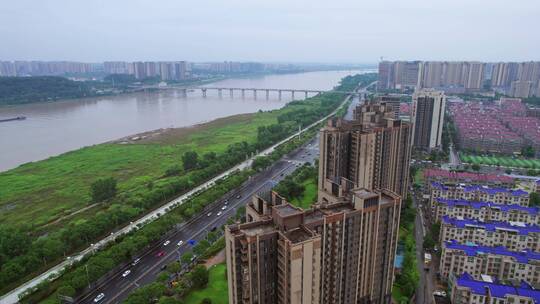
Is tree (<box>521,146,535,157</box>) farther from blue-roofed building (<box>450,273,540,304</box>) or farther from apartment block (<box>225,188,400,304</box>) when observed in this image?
apartment block (<box>225,188,400,304</box>)

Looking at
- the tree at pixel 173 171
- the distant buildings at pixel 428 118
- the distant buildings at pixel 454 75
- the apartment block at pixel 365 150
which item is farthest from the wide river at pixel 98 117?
the distant buildings at pixel 428 118

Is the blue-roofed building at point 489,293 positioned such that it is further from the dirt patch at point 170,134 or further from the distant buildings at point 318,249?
the dirt patch at point 170,134

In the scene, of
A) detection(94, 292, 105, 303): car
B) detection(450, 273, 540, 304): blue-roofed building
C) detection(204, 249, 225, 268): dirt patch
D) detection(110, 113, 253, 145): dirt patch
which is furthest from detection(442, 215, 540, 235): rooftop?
detection(110, 113, 253, 145): dirt patch

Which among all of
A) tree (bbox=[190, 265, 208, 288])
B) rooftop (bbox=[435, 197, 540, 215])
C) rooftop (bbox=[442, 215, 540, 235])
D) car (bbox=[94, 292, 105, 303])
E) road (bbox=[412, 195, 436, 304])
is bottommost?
car (bbox=[94, 292, 105, 303])

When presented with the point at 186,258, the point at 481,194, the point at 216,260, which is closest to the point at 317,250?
the point at 186,258

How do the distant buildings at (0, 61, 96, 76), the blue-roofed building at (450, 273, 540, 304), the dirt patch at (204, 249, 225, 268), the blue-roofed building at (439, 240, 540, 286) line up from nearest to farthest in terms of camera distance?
the blue-roofed building at (450, 273, 540, 304)
the blue-roofed building at (439, 240, 540, 286)
the dirt patch at (204, 249, 225, 268)
the distant buildings at (0, 61, 96, 76)

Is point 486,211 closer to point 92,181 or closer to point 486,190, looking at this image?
point 486,190

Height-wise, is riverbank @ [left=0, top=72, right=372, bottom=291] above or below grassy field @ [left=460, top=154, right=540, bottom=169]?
below
